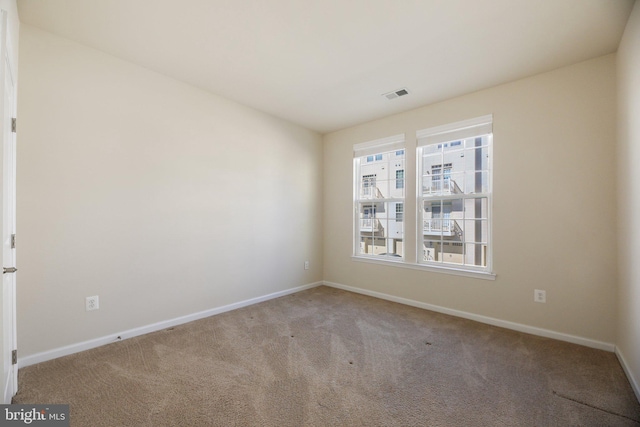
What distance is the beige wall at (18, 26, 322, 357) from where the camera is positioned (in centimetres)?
223

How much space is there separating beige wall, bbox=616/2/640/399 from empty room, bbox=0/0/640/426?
0.03m

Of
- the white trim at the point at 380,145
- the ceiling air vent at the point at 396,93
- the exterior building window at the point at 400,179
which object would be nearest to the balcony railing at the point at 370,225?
the exterior building window at the point at 400,179

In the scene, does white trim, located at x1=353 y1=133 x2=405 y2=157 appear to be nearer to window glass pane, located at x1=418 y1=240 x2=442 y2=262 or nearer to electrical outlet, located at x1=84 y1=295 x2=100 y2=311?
window glass pane, located at x1=418 y1=240 x2=442 y2=262

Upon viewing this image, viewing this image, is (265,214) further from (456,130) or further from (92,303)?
(456,130)

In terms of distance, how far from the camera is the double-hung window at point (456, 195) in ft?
10.7

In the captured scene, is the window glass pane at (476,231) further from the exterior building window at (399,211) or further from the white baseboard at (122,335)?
the white baseboard at (122,335)

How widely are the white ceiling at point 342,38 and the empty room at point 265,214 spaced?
0.8 inches

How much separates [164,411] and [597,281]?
3626 mm

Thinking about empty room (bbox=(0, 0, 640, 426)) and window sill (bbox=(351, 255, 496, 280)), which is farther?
window sill (bbox=(351, 255, 496, 280))

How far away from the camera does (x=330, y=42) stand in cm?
238

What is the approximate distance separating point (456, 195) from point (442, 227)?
44 centimetres

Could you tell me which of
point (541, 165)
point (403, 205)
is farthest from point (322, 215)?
point (541, 165)

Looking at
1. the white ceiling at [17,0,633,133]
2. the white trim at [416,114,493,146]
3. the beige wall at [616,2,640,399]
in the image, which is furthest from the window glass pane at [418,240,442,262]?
the white ceiling at [17,0,633,133]

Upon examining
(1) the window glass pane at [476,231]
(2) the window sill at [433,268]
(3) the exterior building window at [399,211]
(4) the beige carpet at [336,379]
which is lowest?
(4) the beige carpet at [336,379]
